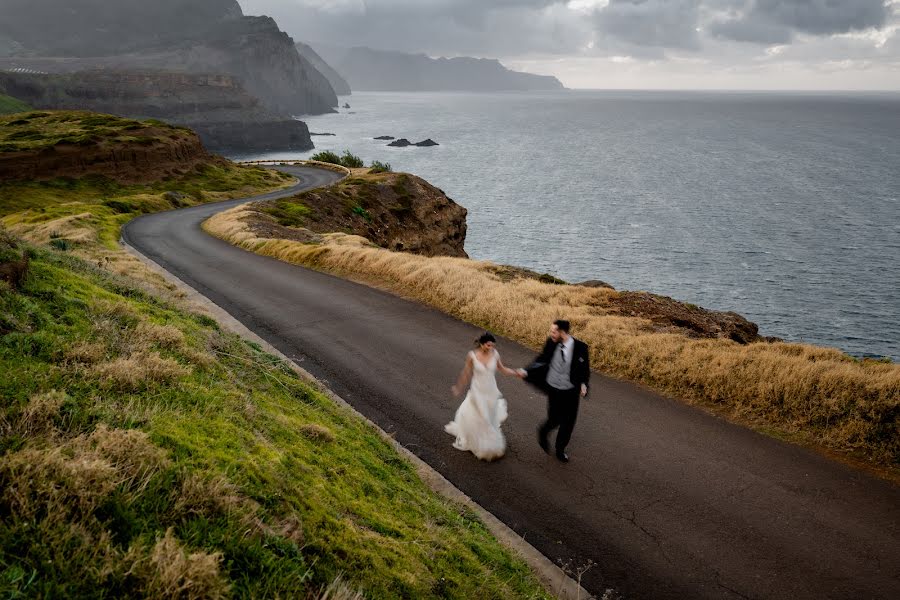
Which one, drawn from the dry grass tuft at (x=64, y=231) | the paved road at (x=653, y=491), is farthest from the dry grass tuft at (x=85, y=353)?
the dry grass tuft at (x=64, y=231)

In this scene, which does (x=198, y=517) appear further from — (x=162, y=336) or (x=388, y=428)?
(x=388, y=428)

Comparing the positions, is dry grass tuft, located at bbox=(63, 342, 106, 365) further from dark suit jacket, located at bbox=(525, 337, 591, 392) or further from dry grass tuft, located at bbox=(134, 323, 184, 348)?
dark suit jacket, located at bbox=(525, 337, 591, 392)

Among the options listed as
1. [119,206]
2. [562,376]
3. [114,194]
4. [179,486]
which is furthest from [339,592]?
[114,194]

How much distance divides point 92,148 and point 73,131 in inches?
361

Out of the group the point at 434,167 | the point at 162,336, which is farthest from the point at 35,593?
the point at 434,167

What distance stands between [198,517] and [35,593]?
1096 mm

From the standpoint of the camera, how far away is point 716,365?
37.4ft

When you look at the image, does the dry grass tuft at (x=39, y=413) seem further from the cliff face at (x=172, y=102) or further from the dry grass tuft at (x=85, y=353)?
the cliff face at (x=172, y=102)

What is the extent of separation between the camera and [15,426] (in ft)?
14.6

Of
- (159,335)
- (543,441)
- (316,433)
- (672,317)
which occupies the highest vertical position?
(159,335)

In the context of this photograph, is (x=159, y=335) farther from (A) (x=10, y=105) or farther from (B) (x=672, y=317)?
(A) (x=10, y=105)

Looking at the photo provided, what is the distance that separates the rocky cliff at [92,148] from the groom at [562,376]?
208ft

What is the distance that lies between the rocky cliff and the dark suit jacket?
63250 millimetres

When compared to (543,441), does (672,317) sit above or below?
above
